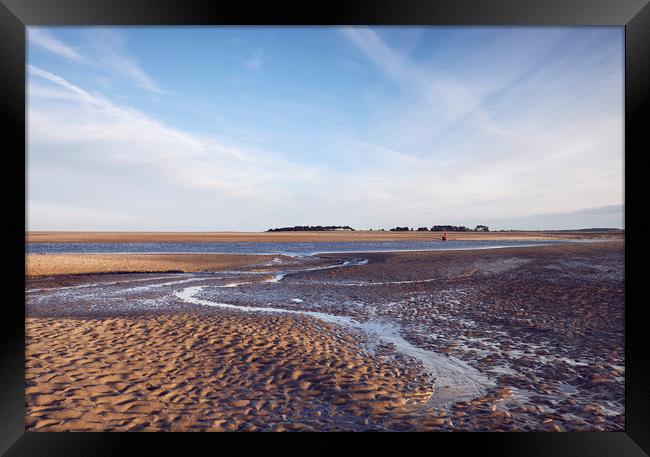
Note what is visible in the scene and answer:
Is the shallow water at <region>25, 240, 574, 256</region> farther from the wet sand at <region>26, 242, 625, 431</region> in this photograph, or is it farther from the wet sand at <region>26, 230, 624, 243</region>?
the wet sand at <region>26, 242, 625, 431</region>

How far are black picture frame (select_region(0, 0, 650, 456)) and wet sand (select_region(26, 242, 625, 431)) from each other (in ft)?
4.56

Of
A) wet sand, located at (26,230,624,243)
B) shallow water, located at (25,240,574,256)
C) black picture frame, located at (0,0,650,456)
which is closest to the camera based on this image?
black picture frame, located at (0,0,650,456)

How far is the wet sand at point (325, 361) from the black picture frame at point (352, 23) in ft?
4.56

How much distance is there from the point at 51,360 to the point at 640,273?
1100 centimetres

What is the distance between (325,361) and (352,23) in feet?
22.9

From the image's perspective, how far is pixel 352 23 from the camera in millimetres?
4652

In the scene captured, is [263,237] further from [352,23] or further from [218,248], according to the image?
[352,23]

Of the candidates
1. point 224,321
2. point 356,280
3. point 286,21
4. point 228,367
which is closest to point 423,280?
point 356,280

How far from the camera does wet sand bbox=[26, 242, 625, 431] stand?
5543 mm

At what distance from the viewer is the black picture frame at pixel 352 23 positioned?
13.3ft

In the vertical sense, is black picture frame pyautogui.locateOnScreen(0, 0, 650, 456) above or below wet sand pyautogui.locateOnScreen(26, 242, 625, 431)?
above

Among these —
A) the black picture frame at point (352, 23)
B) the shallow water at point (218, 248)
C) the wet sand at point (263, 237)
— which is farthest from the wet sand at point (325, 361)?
the wet sand at point (263, 237)

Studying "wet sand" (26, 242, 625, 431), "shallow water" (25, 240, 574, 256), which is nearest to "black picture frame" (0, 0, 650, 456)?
"wet sand" (26, 242, 625, 431)

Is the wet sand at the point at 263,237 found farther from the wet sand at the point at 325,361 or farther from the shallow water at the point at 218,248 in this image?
the wet sand at the point at 325,361
